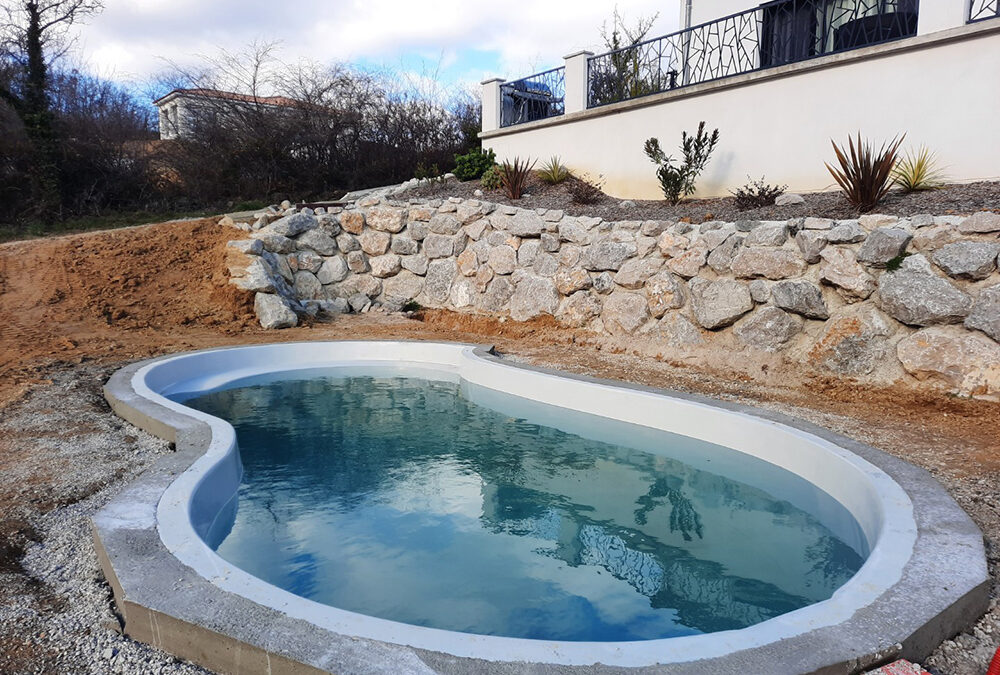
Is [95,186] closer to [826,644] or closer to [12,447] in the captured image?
[12,447]

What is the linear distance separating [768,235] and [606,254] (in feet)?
6.52

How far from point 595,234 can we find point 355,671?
6.88m

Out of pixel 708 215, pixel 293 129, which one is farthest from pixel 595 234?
pixel 293 129

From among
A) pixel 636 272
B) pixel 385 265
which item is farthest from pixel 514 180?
pixel 636 272

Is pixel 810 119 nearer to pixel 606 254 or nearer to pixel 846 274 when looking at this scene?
pixel 846 274

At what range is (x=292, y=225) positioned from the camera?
1003cm

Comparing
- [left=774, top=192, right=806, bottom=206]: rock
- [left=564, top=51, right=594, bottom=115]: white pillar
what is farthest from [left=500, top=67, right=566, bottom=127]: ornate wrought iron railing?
[left=774, top=192, right=806, bottom=206]: rock

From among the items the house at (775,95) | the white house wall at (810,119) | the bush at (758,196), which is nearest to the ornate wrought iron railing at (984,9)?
the house at (775,95)

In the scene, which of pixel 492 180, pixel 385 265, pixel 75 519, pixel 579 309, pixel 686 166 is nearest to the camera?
pixel 75 519

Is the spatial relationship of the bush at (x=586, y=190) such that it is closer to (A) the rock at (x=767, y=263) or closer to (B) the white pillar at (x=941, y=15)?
(A) the rock at (x=767, y=263)

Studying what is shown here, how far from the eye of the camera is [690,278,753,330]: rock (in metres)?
6.69

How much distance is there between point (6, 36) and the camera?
538 inches

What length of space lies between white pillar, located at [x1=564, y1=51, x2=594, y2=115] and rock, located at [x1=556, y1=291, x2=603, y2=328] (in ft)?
12.4

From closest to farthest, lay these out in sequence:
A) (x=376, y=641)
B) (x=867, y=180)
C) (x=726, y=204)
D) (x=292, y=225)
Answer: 1. (x=376, y=641)
2. (x=867, y=180)
3. (x=726, y=204)
4. (x=292, y=225)
